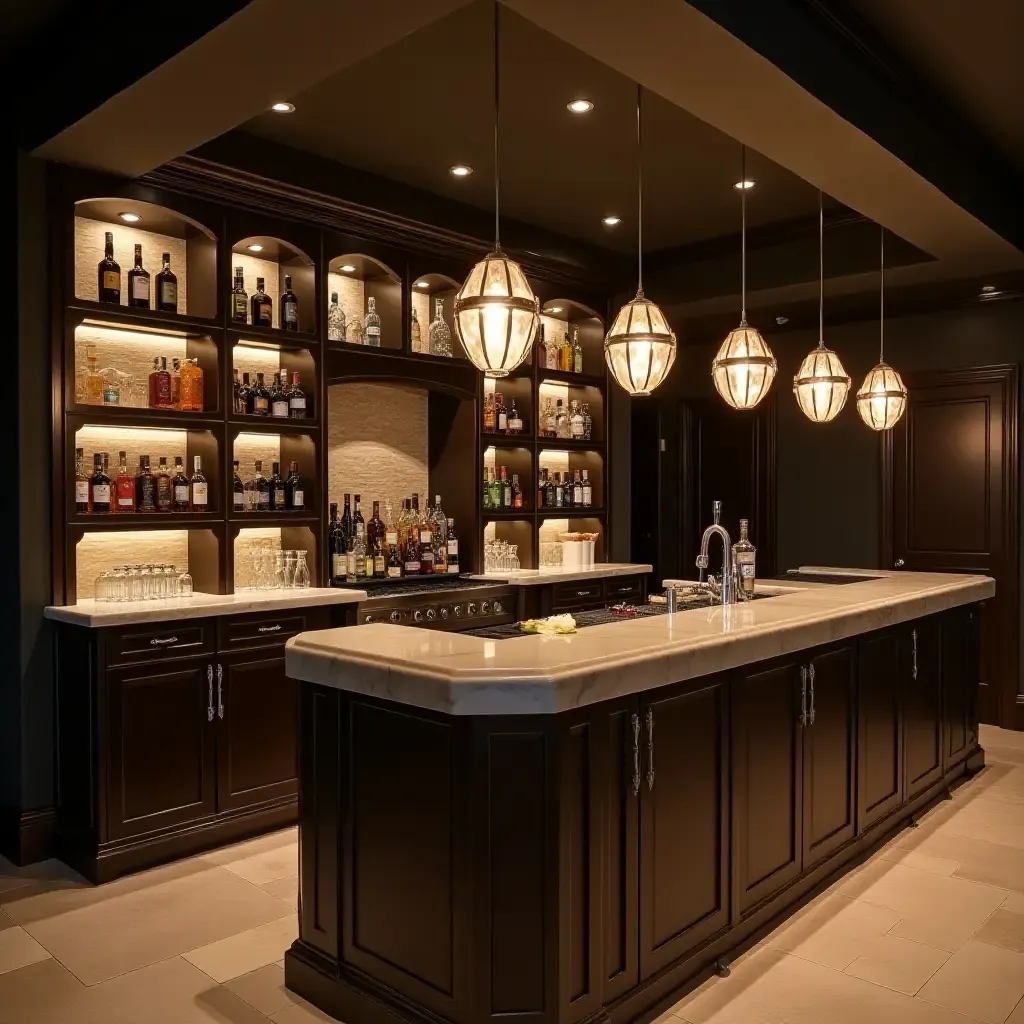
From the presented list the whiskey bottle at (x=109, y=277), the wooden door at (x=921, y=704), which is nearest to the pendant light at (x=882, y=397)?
the wooden door at (x=921, y=704)

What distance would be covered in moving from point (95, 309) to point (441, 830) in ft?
8.71

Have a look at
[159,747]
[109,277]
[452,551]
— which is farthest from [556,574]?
[109,277]

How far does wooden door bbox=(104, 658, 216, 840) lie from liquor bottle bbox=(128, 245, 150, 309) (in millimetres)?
1541

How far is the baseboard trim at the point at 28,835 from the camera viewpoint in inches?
143

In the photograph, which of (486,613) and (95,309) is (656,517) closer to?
(486,613)

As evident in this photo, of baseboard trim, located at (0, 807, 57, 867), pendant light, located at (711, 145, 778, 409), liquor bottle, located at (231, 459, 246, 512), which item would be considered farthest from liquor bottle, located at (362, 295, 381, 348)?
baseboard trim, located at (0, 807, 57, 867)

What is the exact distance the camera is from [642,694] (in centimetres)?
249

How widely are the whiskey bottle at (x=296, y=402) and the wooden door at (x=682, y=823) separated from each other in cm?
258

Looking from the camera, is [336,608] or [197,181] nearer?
[197,181]

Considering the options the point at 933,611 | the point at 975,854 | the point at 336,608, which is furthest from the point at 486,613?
the point at 975,854

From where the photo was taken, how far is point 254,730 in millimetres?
3982

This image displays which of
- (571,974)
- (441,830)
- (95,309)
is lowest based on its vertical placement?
(571,974)

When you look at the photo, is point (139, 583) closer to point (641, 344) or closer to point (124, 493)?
point (124, 493)

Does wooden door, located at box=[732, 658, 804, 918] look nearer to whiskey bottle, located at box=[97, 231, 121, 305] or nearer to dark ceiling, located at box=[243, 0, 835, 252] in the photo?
dark ceiling, located at box=[243, 0, 835, 252]
